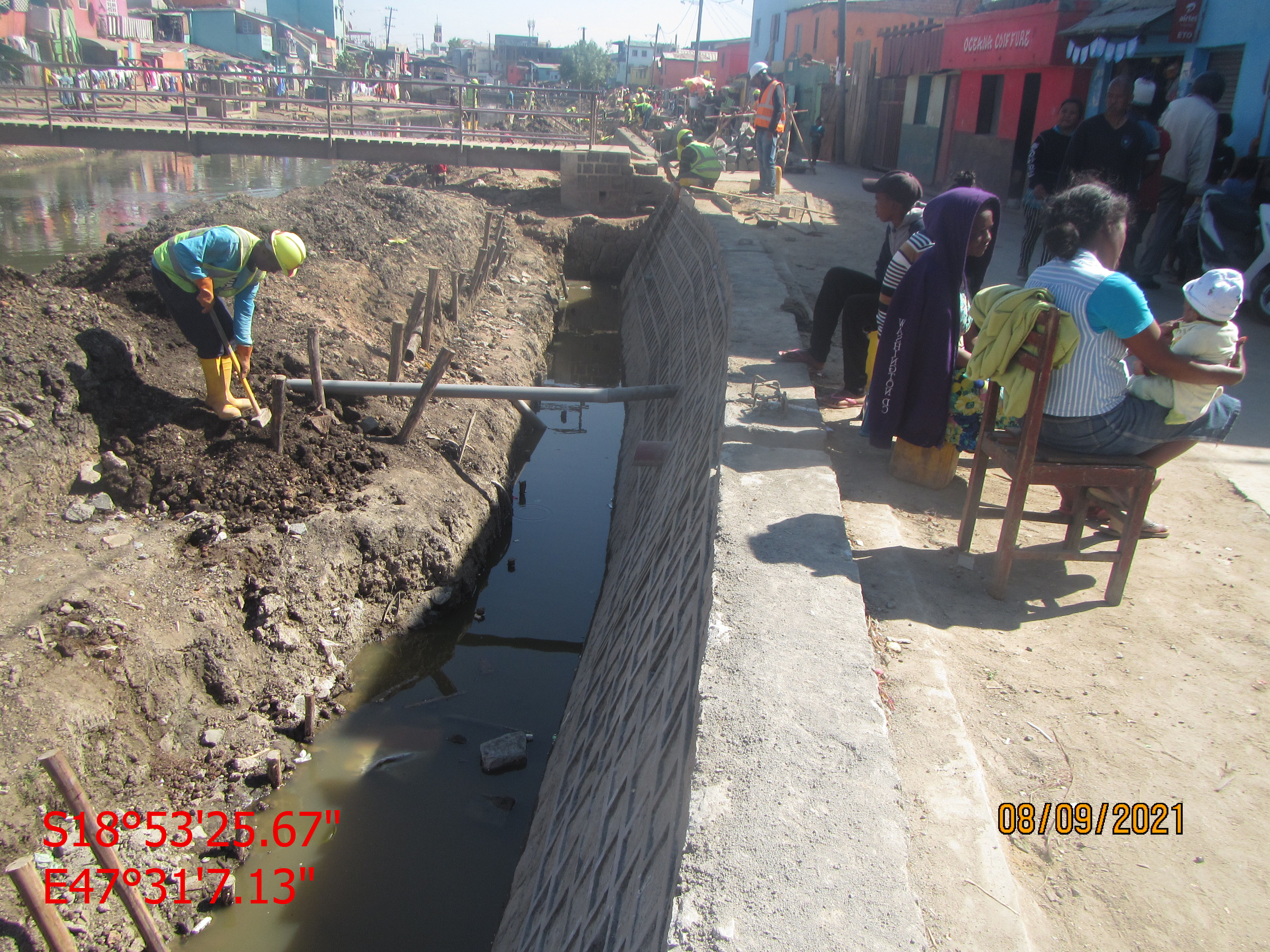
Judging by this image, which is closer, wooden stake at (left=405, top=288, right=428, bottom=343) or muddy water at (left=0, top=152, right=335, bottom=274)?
wooden stake at (left=405, top=288, right=428, bottom=343)

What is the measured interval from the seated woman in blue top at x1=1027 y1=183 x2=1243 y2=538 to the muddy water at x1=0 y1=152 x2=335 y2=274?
12.6 meters

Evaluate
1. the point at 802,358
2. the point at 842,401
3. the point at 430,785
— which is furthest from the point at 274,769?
the point at 802,358

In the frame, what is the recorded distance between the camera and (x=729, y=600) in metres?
2.91

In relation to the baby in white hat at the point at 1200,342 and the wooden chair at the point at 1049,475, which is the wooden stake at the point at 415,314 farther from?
the baby in white hat at the point at 1200,342

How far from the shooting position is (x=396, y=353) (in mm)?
6551

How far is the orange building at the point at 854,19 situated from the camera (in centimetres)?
2639

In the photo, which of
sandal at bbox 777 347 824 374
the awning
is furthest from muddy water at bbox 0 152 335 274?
the awning

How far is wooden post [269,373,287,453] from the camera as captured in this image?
5.22m

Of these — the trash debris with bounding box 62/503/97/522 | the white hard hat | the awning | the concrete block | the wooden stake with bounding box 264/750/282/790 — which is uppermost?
the awning

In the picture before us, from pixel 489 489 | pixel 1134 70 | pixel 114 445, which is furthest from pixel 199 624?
pixel 1134 70

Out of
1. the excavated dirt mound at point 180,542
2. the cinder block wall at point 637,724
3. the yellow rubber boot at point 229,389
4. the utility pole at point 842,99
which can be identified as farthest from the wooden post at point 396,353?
the utility pole at point 842,99

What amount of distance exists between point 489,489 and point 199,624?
2667 mm
